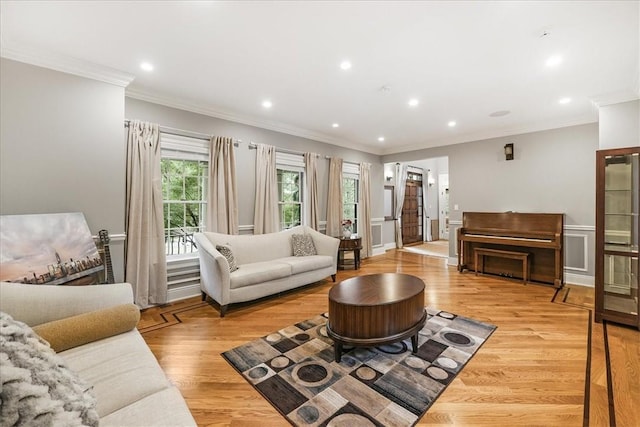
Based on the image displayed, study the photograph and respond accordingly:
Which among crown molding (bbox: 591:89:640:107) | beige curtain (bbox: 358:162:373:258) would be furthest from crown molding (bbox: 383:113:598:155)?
beige curtain (bbox: 358:162:373:258)

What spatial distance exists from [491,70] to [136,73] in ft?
12.2

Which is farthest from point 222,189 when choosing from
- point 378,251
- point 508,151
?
point 508,151

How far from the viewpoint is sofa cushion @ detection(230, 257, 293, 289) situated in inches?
126

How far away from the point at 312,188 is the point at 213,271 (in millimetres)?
2516

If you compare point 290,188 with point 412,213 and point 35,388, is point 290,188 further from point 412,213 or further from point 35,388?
point 412,213

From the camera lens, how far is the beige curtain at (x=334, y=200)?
557 cm

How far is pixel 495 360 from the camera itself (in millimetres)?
2197

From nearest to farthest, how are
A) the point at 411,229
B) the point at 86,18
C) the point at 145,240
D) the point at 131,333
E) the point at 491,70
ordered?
the point at 131,333 < the point at 86,18 < the point at 491,70 < the point at 145,240 < the point at 411,229

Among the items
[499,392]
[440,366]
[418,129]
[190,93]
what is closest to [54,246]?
[190,93]

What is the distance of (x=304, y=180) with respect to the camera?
519 cm

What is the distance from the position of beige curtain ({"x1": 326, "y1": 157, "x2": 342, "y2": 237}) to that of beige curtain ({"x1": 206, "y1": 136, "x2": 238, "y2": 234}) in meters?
2.10

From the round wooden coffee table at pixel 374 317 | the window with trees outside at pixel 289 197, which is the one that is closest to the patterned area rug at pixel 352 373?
the round wooden coffee table at pixel 374 317

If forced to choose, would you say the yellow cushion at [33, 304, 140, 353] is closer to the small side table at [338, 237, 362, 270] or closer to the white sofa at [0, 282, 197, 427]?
the white sofa at [0, 282, 197, 427]

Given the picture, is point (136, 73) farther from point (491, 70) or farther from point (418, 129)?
point (418, 129)
